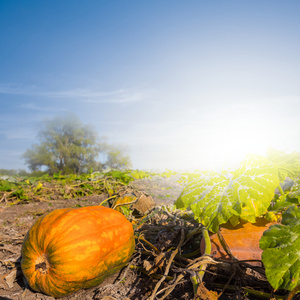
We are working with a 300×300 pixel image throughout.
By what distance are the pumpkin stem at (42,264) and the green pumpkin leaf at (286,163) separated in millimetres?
1742

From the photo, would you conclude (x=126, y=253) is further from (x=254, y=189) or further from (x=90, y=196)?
(x=90, y=196)

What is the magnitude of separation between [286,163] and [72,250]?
1613mm

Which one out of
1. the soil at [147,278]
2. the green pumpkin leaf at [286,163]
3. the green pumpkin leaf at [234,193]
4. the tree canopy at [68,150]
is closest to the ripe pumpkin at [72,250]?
the soil at [147,278]

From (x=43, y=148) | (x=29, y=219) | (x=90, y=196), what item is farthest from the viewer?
(x=43, y=148)

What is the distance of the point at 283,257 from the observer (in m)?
1.12

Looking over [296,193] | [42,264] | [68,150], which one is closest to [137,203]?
[42,264]

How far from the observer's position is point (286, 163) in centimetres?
195

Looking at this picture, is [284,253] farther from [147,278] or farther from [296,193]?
[147,278]

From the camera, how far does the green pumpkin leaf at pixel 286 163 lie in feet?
6.21

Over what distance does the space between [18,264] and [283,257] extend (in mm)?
2159

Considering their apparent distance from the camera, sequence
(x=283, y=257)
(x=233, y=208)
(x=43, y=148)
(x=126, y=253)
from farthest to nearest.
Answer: (x=43, y=148) < (x=126, y=253) < (x=233, y=208) < (x=283, y=257)

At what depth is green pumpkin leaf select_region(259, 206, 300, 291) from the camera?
1.08 meters

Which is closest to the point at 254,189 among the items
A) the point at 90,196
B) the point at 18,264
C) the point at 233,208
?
the point at 233,208

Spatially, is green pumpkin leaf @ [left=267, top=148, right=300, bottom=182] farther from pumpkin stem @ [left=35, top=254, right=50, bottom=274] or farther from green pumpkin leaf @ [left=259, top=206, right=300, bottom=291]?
pumpkin stem @ [left=35, top=254, right=50, bottom=274]
